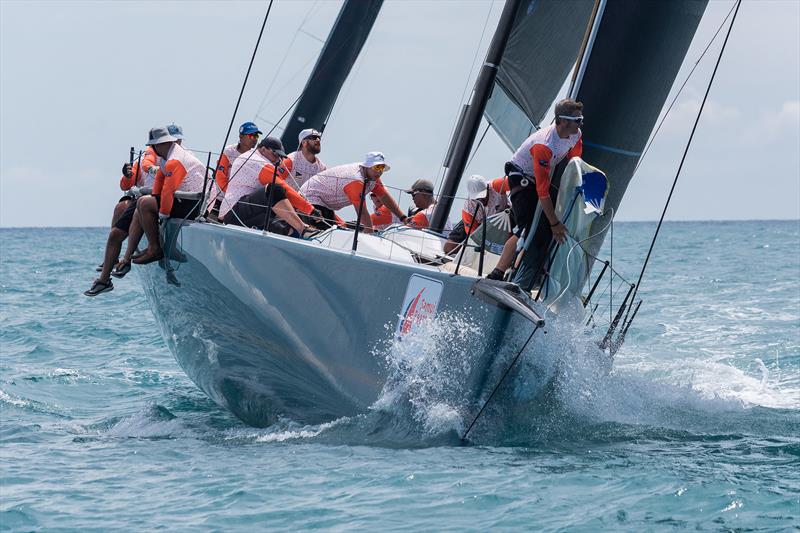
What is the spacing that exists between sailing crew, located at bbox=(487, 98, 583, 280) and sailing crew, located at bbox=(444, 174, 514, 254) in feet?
1.90

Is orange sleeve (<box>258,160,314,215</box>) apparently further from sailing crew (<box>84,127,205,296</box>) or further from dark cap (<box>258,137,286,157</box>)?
sailing crew (<box>84,127,205,296</box>)

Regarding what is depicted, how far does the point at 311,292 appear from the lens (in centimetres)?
579

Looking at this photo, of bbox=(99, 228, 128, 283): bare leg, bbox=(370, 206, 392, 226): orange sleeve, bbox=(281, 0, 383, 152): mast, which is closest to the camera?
bbox=(99, 228, 128, 283): bare leg

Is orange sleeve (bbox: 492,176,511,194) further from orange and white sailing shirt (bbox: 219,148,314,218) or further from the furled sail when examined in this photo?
the furled sail

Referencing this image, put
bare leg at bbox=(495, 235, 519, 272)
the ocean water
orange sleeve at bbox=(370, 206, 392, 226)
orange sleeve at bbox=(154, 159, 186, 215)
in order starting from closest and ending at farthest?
the ocean water, bare leg at bbox=(495, 235, 519, 272), orange sleeve at bbox=(154, 159, 186, 215), orange sleeve at bbox=(370, 206, 392, 226)

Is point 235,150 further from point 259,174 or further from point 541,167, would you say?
point 541,167

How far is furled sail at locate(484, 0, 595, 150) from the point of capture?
7.94 m

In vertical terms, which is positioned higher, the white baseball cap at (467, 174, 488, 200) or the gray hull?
the white baseball cap at (467, 174, 488, 200)

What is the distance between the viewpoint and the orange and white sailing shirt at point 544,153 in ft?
17.7

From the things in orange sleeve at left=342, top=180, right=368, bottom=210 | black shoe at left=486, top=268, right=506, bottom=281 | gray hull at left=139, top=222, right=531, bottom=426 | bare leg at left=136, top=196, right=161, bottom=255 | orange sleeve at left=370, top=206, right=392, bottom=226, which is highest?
orange sleeve at left=342, top=180, right=368, bottom=210

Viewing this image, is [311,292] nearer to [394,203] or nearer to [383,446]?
[383,446]

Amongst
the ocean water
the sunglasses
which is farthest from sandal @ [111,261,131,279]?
the sunglasses

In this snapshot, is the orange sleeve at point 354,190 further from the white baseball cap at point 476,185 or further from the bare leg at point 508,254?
the bare leg at point 508,254

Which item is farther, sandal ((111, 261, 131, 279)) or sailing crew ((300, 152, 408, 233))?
sandal ((111, 261, 131, 279))
